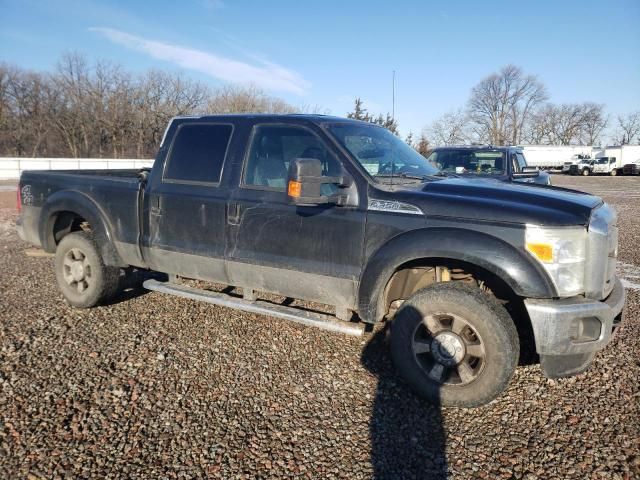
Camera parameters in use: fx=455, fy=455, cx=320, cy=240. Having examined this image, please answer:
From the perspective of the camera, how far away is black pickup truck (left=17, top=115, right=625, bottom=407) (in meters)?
2.88

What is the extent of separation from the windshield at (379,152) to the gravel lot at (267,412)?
5.22 feet

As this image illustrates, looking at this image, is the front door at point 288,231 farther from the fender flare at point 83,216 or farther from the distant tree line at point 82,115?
the distant tree line at point 82,115

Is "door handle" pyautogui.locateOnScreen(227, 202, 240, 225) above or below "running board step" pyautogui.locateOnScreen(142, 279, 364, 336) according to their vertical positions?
above

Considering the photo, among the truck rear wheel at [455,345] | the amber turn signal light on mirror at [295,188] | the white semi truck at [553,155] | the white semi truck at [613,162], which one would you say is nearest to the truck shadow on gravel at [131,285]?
the amber turn signal light on mirror at [295,188]

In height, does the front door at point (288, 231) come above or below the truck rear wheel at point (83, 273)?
above

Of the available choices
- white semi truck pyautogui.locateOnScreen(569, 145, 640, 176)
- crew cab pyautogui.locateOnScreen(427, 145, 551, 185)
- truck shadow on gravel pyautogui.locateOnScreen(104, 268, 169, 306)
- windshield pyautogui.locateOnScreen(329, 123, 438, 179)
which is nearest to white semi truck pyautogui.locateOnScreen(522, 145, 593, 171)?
white semi truck pyautogui.locateOnScreen(569, 145, 640, 176)

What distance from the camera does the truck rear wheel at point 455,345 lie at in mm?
2988

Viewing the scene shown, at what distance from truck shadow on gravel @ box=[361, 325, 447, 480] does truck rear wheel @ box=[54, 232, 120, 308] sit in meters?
2.88

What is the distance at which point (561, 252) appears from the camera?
281 cm

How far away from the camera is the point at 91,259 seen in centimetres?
471

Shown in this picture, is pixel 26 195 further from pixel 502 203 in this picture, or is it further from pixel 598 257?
pixel 598 257

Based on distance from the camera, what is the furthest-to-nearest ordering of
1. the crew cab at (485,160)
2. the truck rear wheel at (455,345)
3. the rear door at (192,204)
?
the crew cab at (485,160) < the rear door at (192,204) < the truck rear wheel at (455,345)

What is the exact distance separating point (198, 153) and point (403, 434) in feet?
9.61

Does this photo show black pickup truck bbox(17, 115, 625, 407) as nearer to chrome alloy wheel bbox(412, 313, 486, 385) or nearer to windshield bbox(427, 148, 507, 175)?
chrome alloy wheel bbox(412, 313, 486, 385)
